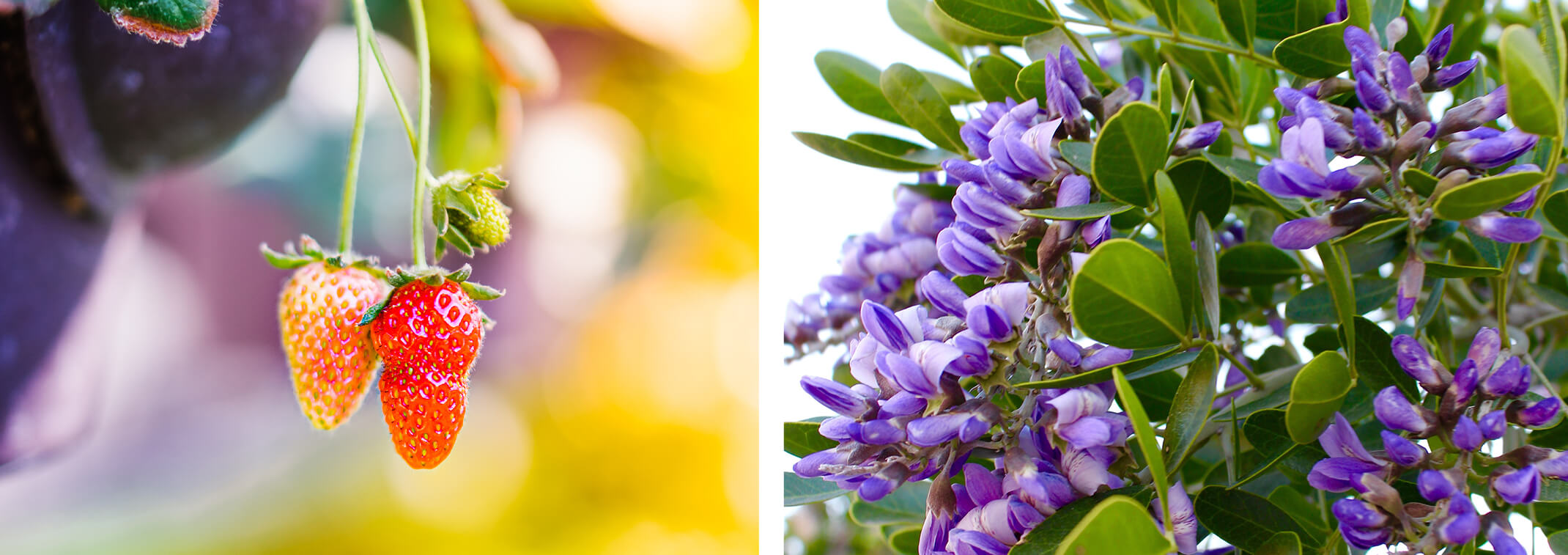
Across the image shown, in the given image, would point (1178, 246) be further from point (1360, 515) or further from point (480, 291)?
point (480, 291)

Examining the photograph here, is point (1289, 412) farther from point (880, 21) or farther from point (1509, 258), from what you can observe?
point (880, 21)

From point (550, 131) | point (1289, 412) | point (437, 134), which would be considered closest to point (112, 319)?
point (437, 134)

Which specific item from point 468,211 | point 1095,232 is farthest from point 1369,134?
point 468,211

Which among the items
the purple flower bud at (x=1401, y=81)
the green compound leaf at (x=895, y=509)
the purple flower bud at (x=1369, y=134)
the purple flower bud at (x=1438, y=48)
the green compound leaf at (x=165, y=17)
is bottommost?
the green compound leaf at (x=895, y=509)

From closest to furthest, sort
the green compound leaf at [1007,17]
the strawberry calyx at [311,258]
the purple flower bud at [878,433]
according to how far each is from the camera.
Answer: the purple flower bud at [878,433]
the green compound leaf at [1007,17]
the strawberry calyx at [311,258]

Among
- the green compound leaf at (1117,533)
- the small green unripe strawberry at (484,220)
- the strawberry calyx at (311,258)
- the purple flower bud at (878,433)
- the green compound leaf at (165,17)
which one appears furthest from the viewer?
the small green unripe strawberry at (484,220)

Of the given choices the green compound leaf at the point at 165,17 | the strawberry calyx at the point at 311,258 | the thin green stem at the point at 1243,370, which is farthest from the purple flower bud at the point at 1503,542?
the green compound leaf at the point at 165,17

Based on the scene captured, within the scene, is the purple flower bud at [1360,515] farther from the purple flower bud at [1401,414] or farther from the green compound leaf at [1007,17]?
the green compound leaf at [1007,17]

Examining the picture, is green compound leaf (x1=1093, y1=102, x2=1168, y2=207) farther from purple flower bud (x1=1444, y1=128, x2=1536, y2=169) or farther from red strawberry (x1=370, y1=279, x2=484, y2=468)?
red strawberry (x1=370, y1=279, x2=484, y2=468)
